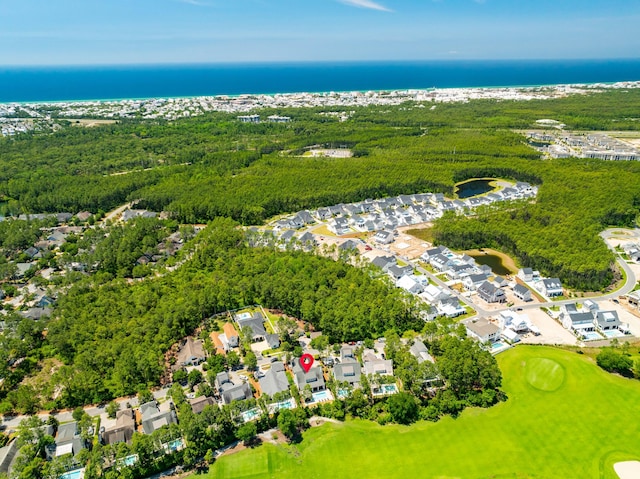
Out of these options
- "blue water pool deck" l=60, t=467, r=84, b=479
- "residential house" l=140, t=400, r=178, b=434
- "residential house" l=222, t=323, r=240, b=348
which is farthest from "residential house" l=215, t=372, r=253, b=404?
"blue water pool deck" l=60, t=467, r=84, b=479

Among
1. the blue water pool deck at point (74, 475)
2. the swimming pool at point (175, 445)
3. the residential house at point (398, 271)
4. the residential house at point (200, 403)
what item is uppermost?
the residential house at point (398, 271)

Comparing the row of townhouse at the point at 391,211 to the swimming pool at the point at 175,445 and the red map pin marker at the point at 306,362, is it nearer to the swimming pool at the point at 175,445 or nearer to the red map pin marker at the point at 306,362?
the red map pin marker at the point at 306,362

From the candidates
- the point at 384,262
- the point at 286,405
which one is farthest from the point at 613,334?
the point at 286,405

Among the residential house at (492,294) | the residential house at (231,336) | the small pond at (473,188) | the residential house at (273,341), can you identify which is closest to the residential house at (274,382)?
the residential house at (273,341)

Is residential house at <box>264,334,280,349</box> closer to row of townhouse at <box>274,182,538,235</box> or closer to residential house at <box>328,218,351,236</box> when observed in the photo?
residential house at <box>328,218,351,236</box>

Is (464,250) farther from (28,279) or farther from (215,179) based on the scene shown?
(28,279)

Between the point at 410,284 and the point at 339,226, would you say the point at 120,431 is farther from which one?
the point at 339,226
